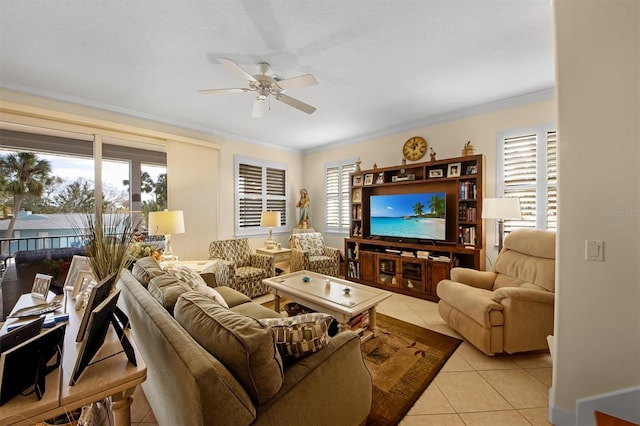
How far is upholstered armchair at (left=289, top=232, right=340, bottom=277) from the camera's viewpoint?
14.1 ft

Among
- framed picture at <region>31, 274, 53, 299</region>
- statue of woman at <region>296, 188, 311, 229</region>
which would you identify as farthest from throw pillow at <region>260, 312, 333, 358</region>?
statue of woman at <region>296, 188, 311, 229</region>

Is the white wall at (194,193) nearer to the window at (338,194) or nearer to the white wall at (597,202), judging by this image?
the window at (338,194)

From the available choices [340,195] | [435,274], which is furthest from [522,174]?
[340,195]

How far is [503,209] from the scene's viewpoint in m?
2.92

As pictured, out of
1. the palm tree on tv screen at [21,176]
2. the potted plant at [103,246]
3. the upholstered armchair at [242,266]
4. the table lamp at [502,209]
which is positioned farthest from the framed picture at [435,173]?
the palm tree on tv screen at [21,176]

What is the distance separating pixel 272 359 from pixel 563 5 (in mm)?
2409

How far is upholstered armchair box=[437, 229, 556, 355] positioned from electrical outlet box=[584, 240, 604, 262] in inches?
34.5

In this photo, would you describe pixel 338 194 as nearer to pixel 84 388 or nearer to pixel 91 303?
pixel 91 303

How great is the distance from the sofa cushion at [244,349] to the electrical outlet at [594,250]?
175cm

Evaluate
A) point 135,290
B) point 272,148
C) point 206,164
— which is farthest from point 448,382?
point 272,148

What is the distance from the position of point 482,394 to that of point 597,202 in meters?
1.44

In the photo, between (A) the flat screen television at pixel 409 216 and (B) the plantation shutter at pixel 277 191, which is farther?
(B) the plantation shutter at pixel 277 191

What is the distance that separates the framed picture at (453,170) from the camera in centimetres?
360

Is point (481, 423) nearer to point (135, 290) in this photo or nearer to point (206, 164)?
point (135, 290)
